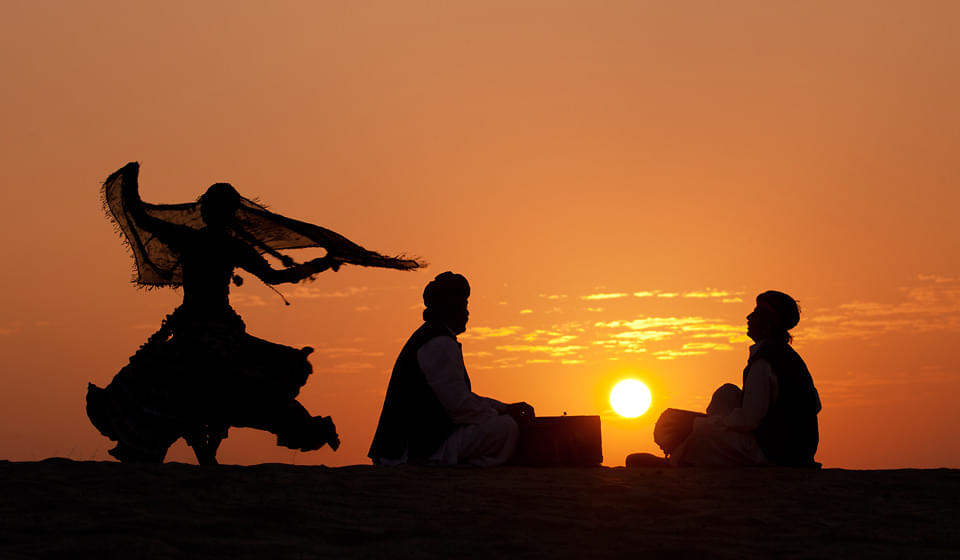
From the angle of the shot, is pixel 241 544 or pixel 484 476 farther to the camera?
pixel 484 476

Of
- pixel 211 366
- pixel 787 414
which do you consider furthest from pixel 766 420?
pixel 211 366

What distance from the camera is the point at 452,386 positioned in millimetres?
10344

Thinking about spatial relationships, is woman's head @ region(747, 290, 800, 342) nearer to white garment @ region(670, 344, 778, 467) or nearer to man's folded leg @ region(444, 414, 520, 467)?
white garment @ region(670, 344, 778, 467)

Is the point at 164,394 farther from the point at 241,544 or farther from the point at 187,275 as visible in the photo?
the point at 241,544

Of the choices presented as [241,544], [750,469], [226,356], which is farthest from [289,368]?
[241,544]

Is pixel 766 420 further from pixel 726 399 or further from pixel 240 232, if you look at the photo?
pixel 240 232

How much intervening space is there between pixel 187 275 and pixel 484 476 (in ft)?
14.1

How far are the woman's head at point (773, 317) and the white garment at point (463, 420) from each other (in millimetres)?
2606

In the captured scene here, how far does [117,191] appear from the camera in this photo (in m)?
12.3

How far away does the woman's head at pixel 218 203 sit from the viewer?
11.6 metres

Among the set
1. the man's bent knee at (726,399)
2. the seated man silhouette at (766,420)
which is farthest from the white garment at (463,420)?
the man's bent knee at (726,399)

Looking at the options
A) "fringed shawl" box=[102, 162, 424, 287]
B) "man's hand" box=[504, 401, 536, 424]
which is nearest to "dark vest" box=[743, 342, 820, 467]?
"man's hand" box=[504, 401, 536, 424]

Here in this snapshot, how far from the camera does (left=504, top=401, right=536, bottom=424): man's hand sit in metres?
10.6

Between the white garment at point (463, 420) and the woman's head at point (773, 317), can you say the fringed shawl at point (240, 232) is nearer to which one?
the white garment at point (463, 420)
